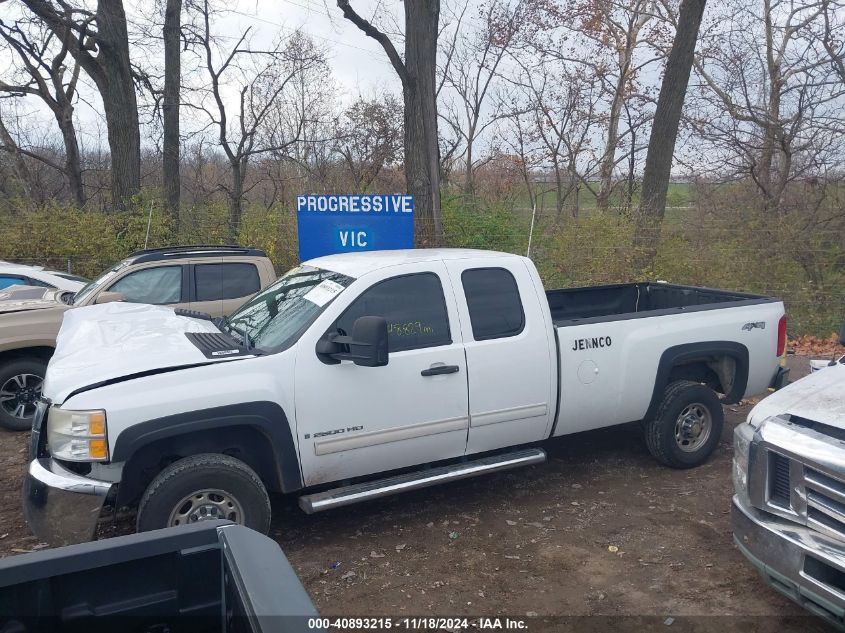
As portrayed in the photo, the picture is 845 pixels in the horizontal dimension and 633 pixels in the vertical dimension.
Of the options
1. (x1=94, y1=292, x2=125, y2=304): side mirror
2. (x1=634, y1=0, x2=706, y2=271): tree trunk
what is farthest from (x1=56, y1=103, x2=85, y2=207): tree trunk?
(x1=634, y1=0, x2=706, y2=271): tree trunk

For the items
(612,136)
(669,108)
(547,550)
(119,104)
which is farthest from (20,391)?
(612,136)

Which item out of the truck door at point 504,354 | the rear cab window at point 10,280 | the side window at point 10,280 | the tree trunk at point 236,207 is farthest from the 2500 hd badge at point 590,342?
the tree trunk at point 236,207

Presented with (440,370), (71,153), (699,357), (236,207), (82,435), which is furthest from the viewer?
(71,153)

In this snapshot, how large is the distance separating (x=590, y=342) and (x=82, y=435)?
348cm

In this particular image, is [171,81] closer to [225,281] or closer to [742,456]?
[225,281]

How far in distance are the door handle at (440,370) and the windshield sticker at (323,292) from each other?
79 cm

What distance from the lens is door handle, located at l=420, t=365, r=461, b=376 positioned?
4.69m

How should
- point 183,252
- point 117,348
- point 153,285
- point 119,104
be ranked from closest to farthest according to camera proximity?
1. point 117,348
2. point 153,285
3. point 183,252
4. point 119,104

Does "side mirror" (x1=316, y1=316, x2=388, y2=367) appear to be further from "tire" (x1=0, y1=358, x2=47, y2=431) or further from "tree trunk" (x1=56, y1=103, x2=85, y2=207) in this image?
"tree trunk" (x1=56, y1=103, x2=85, y2=207)

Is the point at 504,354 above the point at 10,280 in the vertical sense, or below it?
below

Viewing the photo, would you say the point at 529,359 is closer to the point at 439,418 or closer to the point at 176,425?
the point at 439,418

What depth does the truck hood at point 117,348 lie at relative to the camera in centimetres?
403

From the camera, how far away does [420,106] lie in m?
14.0

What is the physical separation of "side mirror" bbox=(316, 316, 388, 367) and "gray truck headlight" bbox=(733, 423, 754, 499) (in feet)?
6.66
